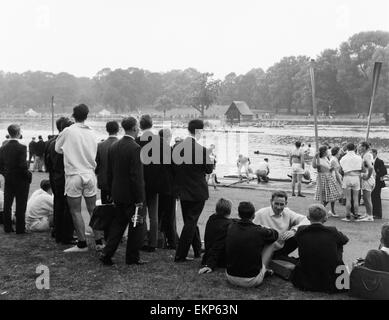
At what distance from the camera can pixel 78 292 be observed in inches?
199

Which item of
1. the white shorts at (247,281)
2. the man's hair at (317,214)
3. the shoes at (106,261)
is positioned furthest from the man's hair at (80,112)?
the man's hair at (317,214)

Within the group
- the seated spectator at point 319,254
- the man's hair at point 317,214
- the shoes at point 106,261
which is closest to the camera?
the seated spectator at point 319,254

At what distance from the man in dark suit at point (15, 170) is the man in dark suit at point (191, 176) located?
2.64 metres

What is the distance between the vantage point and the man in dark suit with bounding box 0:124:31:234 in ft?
23.6

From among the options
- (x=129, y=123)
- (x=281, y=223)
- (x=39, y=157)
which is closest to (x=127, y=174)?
(x=129, y=123)

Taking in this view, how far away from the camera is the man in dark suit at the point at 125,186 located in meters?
5.58

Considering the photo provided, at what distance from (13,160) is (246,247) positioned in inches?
156

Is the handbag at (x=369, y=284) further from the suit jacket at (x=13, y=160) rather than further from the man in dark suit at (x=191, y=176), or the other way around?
the suit jacket at (x=13, y=160)

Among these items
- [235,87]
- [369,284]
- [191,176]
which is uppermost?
[235,87]

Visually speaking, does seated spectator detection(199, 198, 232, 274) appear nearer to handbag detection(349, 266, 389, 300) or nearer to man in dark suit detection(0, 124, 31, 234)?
handbag detection(349, 266, 389, 300)

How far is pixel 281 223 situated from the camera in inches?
229

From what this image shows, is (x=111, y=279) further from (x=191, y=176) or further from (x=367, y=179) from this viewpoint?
(x=367, y=179)

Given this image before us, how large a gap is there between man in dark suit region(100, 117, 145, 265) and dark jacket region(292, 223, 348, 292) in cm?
187
